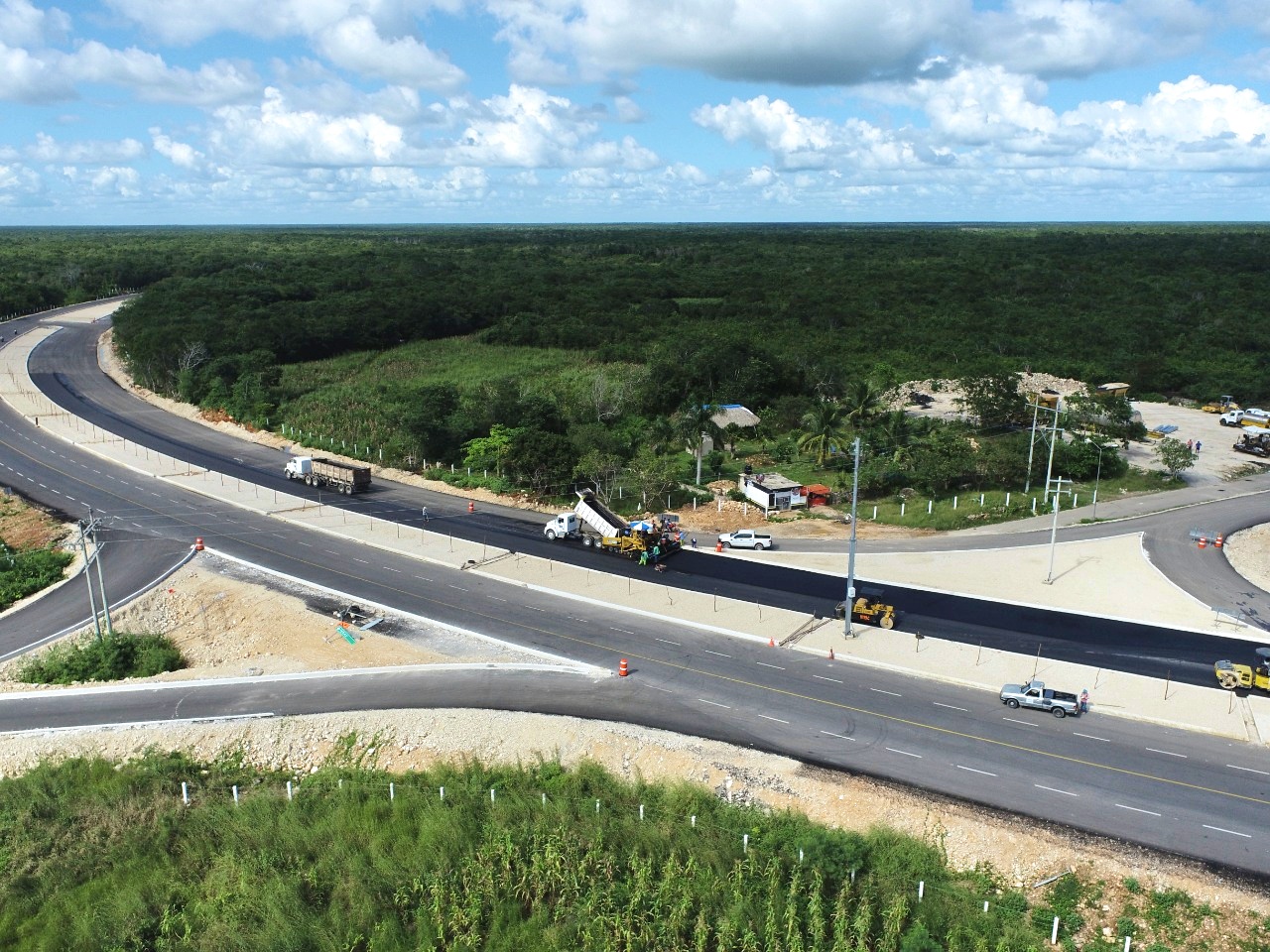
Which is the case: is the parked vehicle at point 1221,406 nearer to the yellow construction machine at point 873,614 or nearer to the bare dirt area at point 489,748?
the yellow construction machine at point 873,614

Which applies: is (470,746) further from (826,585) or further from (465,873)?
(826,585)

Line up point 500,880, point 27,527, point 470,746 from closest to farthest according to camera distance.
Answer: point 500,880 < point 470,746 < point 27,527

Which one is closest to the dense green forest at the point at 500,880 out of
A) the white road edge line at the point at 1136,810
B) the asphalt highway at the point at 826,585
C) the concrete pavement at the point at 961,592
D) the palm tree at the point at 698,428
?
the white road edge line at the point at 1136,810

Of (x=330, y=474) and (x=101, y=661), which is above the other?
(x=330, y=474)

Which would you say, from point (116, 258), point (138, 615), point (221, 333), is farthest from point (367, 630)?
point (116, 258)

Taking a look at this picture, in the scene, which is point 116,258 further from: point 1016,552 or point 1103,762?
point 1103,762

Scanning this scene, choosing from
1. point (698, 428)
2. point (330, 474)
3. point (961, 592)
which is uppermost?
point (698, 428)

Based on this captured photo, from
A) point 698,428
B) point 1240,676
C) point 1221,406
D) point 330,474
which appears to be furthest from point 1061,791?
point 1221,406
